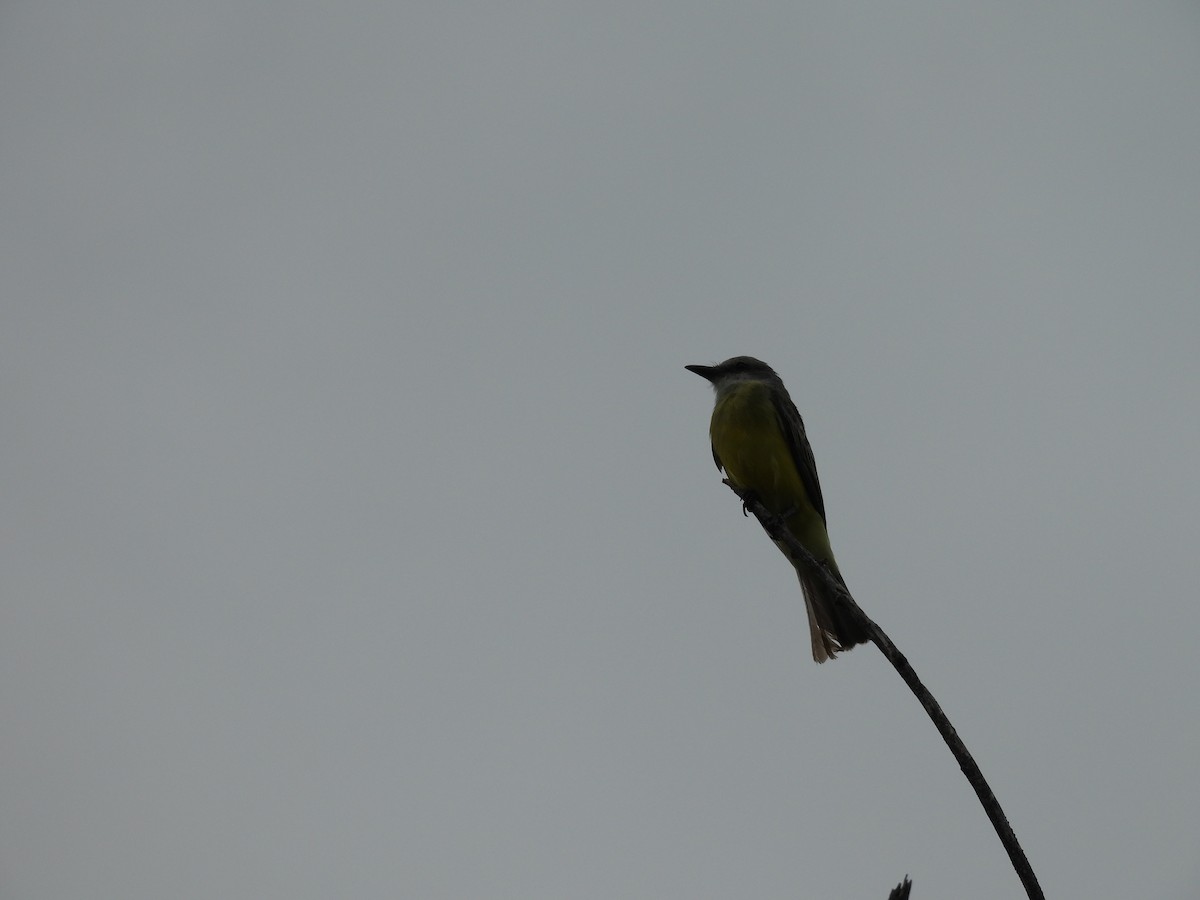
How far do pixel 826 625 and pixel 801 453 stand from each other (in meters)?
1.77

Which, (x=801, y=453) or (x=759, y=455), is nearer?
(x=759, y=455)

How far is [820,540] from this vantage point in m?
8.77

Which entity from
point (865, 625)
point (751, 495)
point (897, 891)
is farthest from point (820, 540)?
point (897, 891)

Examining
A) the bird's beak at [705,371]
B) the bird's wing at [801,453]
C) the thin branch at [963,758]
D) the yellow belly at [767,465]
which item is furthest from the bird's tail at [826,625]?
the bird's beak at [705,371]

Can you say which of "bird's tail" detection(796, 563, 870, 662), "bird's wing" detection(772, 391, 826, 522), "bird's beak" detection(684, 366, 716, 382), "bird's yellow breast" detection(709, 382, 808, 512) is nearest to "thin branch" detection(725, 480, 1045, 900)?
"bird's tail" detection(796, 563, 870, 662)

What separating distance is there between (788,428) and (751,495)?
0.92 meters

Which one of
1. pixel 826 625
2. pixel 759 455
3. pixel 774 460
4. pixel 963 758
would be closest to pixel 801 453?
pixel 774 460

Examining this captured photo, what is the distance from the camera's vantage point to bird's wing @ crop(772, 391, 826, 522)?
8.77 meters

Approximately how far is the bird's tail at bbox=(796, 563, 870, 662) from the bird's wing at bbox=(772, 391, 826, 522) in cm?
101

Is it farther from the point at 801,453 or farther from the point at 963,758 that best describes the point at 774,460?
the point at 963,758

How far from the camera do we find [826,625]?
7.82m

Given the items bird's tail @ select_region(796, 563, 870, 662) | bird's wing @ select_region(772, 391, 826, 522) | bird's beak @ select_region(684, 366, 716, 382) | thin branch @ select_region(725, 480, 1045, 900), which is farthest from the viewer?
bird's beak @ select_region(684, 366, 716, 382)

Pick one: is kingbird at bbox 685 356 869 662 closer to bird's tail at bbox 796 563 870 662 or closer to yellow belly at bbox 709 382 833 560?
yellow belly at bbox 709 382 833 560

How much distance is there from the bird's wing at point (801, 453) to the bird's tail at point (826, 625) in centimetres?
101
